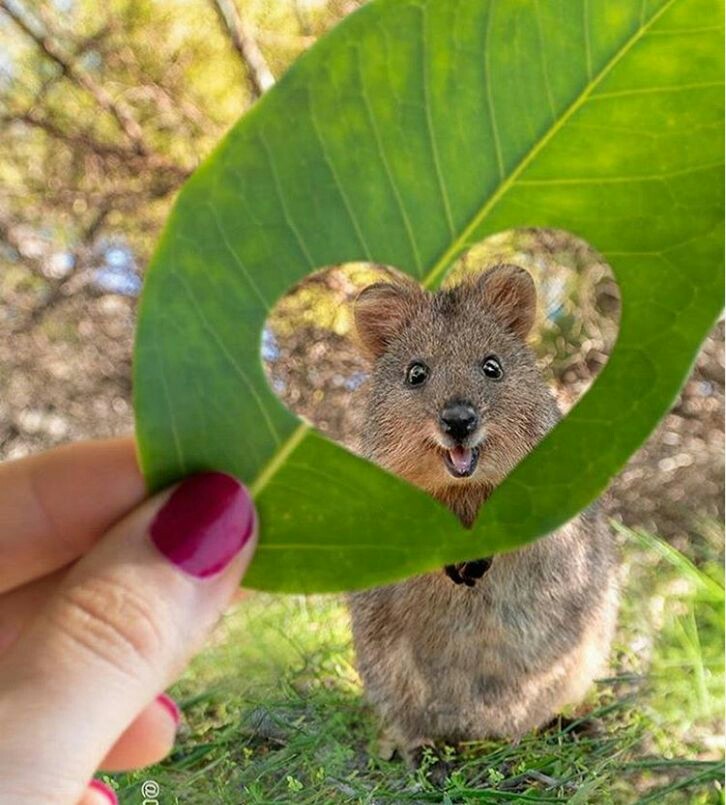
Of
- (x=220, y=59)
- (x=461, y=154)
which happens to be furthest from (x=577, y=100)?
(x=220, y=59)

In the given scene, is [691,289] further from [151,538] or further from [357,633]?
[357,633]

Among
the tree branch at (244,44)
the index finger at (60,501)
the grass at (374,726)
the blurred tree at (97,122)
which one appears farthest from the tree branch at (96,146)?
the index finger at (60,501)

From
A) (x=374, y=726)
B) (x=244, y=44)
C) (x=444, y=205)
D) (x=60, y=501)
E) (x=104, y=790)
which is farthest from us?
(x=244, y=44)

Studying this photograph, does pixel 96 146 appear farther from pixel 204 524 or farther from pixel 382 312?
pixel 204 524

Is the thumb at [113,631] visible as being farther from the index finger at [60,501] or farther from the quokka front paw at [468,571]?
the quokka front paw at [468,571]

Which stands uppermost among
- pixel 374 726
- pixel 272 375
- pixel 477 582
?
pixel 272 375

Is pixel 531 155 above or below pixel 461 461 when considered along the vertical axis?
above

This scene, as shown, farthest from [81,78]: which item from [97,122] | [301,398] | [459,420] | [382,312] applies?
[459,420]
